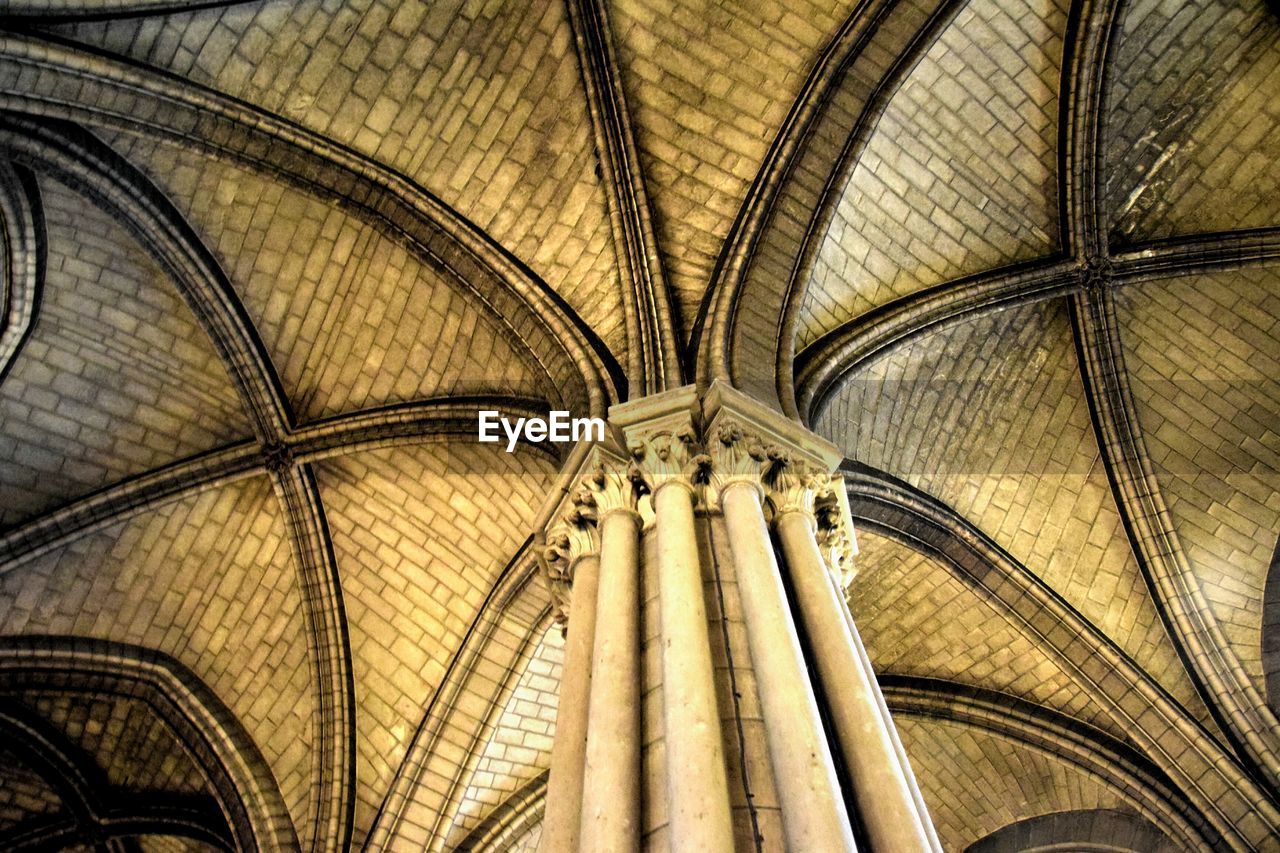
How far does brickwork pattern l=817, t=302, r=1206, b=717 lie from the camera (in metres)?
9.62

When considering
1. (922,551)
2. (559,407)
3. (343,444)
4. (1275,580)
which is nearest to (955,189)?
(922,551)

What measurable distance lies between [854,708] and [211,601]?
852 centimetres

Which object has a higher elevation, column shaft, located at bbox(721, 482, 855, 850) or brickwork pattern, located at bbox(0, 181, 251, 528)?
brickwork pattern, located at bbox(0, 181, 251, 528)

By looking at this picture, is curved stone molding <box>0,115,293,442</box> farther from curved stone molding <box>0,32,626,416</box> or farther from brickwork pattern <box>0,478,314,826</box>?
brickwork pattern <box>0,478,314,826</box>

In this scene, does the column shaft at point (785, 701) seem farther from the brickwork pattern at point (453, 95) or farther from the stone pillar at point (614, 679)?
the brickwork pattern at point (453, 95)

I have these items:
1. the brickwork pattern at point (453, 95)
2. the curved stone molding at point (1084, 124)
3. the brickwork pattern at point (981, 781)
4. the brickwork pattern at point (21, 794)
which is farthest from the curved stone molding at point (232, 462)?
the brickwork pattern at point (981, 781)

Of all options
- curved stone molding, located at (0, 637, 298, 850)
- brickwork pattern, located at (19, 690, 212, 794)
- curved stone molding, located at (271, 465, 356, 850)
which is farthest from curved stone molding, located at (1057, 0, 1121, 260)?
brickwork pattern, located at (19, 690, 212, 794)

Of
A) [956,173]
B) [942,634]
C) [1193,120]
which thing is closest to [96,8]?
[956,173]

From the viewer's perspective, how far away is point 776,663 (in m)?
4.24

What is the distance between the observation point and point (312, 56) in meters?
7.93

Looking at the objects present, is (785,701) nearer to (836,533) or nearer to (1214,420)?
(836,533)

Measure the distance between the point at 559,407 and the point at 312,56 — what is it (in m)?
3.34

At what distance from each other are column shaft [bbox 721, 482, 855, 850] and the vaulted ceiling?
220 cm

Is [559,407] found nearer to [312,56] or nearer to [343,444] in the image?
[343,444]
